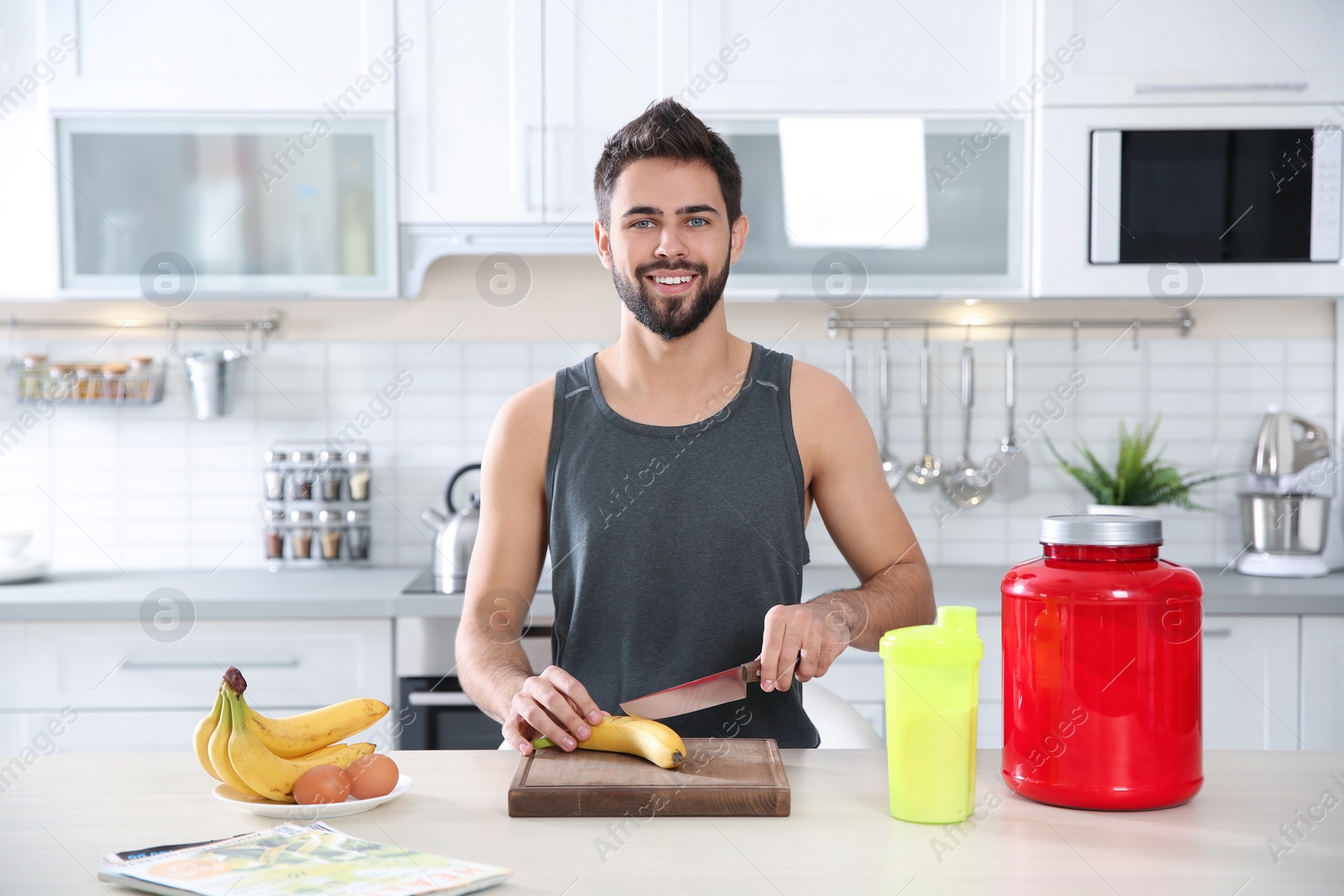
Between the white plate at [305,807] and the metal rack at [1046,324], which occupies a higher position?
the metal rack at [1046,324]

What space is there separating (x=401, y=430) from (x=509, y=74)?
0.92 metres

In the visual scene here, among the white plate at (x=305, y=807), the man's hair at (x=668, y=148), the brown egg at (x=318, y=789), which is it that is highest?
the man's hair at (x=668, y=148)

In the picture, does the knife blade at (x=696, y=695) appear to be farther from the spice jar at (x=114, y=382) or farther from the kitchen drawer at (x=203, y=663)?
the spice jar at (x=114, y=382)

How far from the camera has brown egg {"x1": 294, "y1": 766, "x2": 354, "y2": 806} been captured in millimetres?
999

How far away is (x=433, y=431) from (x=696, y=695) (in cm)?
181

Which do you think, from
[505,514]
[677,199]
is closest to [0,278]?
[505,514]

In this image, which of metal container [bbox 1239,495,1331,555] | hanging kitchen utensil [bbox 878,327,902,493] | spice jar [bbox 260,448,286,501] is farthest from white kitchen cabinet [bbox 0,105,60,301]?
metal container [bbox 1239,495,1331,555]

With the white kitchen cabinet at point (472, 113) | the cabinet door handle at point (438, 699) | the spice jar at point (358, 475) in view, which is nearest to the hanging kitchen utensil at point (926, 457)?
the white kitchen cabinet at point (472, 113)

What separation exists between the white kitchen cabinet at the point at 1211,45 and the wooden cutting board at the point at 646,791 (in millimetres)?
2040

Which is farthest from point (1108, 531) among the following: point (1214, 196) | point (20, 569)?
point (20, 569)

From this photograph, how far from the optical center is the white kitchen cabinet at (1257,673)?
2361mm

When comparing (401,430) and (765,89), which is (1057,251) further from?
(401,430)

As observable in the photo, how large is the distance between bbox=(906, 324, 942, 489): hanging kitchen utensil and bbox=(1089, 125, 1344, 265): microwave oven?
49 cm

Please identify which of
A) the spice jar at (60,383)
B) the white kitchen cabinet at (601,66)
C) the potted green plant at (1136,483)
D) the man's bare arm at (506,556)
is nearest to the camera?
the man's bare arm at (506,556)
